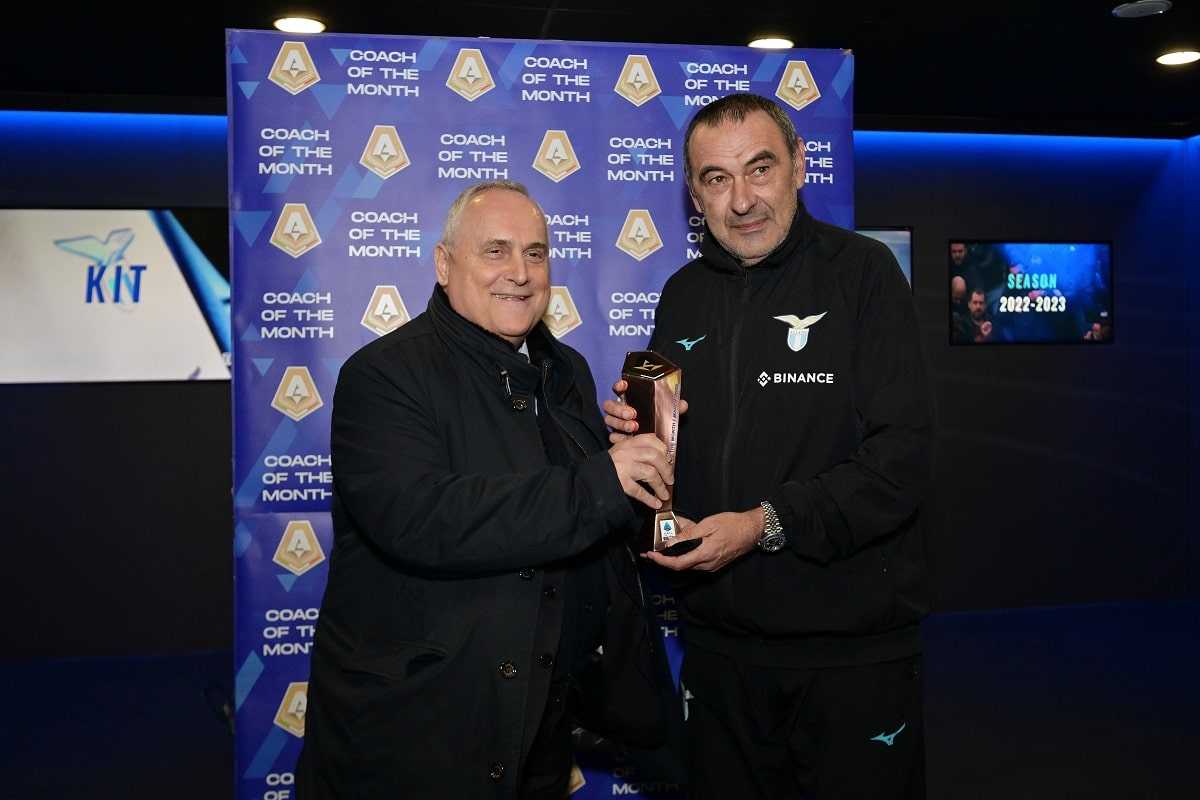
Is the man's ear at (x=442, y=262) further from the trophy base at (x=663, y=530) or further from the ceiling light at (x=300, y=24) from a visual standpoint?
the ceiling light at (x=300, y=24)

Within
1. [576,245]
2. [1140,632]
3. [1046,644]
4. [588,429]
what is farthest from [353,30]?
[1140,632]

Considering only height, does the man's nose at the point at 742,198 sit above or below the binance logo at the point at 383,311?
above

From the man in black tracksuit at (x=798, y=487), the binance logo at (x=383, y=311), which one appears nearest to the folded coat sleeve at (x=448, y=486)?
the man in black tracksuit at (x=798, y=487)

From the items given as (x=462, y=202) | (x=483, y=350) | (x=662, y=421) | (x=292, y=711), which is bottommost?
(x=292, y=711)

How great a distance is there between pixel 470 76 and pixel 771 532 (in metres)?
1.57

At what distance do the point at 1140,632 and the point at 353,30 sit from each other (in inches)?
211

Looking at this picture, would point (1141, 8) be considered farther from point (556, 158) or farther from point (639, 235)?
point (556, 158)

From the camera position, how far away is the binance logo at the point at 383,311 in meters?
2.71

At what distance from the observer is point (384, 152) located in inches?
107

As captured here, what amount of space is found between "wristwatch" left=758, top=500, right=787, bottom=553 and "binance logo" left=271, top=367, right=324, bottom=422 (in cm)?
134

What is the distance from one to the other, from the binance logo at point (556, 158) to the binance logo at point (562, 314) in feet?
1.03

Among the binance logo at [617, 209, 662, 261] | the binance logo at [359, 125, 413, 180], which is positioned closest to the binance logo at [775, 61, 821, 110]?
the binance logo at [617, 209, 662, 261]

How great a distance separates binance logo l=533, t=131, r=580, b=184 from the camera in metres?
2.79

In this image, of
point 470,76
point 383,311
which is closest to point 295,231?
point 383,311
